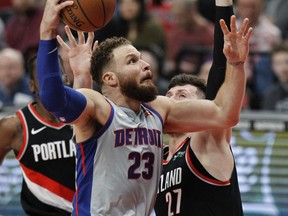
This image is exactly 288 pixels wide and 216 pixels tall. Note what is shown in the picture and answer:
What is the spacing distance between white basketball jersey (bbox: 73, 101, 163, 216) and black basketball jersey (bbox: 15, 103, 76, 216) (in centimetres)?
149

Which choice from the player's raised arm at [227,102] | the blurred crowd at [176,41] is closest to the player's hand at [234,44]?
the player's raised arm at [227,102]

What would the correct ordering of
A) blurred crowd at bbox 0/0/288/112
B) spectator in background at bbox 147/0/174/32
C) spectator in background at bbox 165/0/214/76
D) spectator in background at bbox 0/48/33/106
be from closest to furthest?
blurred crowd at bbox 0/0/288/112, spectator in background at bbox 0/48/33/106, spectator in background at bbox 165/0/214/76, spectator in background at bbox 147/0/174/32

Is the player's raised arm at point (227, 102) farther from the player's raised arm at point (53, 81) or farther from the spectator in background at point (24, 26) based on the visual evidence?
the spectator in background at point (24, 26)

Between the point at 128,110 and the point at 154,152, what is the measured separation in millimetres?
295

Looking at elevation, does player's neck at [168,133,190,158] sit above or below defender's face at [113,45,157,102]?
below

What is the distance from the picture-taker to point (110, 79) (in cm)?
506

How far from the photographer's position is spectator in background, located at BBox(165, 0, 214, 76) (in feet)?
33.8

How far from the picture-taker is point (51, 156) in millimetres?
6598

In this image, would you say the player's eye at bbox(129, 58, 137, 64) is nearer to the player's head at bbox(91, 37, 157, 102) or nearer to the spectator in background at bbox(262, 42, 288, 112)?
the player's head at bbox(91, 37, 157, 102)

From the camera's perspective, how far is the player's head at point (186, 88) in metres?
5.77

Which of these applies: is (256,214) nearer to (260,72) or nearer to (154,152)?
(260,72)

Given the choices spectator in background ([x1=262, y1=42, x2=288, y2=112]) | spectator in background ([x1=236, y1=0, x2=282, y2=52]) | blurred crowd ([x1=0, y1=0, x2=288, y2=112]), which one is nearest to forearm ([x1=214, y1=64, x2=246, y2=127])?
blurred crowd ([x1=0, y1=0, x2=288, y2=112])

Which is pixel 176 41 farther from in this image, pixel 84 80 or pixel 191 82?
pixel 84 80

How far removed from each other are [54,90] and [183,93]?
4.60 feet
